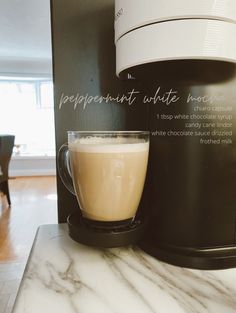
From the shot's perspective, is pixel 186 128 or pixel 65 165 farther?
pixel 65 165

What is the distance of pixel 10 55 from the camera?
3.88 m

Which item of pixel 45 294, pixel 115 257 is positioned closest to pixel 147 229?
pixel 115 257

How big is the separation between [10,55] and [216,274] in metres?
4.28

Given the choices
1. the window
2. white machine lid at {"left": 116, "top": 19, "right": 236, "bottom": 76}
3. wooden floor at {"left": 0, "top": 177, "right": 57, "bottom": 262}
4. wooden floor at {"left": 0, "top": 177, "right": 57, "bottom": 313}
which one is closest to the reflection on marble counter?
white machine lid at {"left": 116, "top": 19, "right": 236, "bottom": 76}

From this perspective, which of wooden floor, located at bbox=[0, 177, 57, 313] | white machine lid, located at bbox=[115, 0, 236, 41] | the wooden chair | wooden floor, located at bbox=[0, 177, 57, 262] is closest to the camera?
white machine lid, located at bbox=[115, 0, 236, 41]

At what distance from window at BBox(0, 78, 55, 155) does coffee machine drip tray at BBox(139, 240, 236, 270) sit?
387cm

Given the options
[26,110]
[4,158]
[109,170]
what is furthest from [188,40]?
[26,110]

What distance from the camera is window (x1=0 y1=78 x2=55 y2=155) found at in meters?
4.12

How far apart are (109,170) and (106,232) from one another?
0.09 meters

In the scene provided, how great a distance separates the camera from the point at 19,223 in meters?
2.20

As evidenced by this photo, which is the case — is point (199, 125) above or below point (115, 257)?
above

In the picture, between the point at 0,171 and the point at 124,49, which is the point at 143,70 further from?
the point at 0,171

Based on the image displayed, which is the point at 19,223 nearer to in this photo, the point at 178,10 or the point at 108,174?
the point at 108,174

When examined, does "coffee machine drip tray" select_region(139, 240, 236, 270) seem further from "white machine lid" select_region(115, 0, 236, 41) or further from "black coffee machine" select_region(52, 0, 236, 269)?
"white machine lid" select_region(115, 0, 236, 41)
